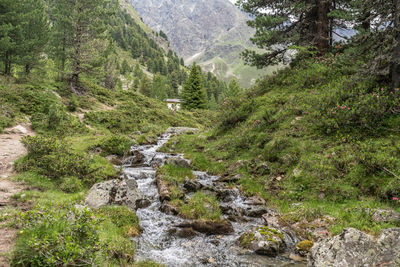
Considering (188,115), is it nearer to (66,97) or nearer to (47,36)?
(66,97)

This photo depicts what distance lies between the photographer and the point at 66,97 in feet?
89.5

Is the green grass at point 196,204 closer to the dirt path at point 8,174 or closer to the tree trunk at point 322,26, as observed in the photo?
the dirt path at point 8,174

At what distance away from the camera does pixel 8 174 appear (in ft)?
30.5

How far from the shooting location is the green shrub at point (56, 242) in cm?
376

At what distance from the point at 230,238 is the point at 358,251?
3.35 metres

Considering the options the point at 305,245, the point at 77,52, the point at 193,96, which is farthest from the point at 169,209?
the point at 193,96

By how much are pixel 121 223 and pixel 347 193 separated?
7822 millimetres

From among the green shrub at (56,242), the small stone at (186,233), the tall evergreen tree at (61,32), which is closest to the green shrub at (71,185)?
the green shrub at (56,242)

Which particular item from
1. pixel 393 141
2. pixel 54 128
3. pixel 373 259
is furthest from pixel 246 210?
pixel 54 128

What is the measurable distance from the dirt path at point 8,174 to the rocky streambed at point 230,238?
2.59m

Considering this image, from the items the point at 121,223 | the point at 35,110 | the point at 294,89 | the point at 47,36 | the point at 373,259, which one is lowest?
the point at 121,223

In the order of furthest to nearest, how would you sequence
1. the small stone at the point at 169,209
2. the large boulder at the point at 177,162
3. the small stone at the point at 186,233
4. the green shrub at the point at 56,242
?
the large boulder at the point at 177,162 < the small stone at the point at 169,209 < the small stone at the point at 186,233 < the green shrub at the point at 56,242

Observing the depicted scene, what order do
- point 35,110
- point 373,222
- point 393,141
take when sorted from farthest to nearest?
point 35,110 < point 393,141 < point 373,222

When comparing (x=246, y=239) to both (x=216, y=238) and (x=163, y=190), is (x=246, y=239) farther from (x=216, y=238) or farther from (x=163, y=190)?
(x=163, y=190)
